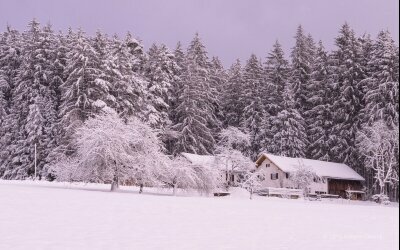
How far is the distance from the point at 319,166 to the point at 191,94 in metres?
19.4

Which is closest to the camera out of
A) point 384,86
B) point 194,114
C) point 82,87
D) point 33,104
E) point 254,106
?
point 82,87

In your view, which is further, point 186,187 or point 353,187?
point 353,187

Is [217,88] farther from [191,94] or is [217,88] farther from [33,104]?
[33,104]

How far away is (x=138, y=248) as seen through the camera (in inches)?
496

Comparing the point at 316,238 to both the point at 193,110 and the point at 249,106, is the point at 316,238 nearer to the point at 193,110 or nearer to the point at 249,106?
the point at 193,110

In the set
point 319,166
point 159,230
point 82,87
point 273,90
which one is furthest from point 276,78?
point 159,230

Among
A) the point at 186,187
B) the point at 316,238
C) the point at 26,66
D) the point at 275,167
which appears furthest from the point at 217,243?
the point at 26,66

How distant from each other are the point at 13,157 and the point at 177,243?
54.0 metres

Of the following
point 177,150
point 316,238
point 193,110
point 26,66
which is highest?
point 26,66

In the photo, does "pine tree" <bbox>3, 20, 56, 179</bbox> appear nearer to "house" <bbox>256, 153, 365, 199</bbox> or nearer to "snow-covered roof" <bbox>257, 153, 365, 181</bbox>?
"house" <bbox>256, 153, 365, 199</bbox>

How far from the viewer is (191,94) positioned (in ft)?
230

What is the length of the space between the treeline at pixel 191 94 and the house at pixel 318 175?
2.70 m

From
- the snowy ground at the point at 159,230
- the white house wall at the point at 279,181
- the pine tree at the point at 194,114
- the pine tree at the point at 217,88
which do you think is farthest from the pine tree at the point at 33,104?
the snowy ground at the point at 159,230

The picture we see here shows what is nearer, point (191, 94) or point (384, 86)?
point (384, 86)
